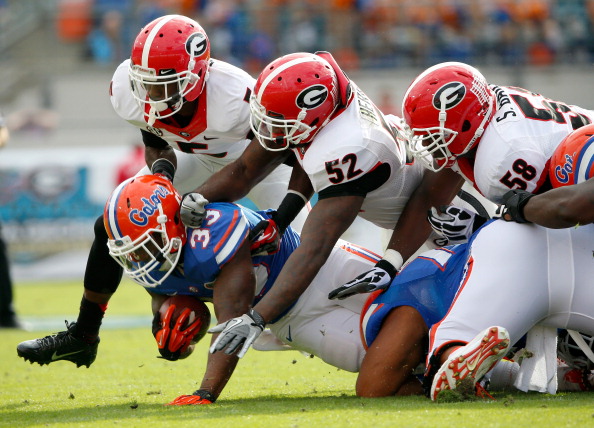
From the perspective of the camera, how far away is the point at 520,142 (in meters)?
3.88

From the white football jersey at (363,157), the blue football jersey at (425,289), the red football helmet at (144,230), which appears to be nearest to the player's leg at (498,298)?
the blue football jersey at (425,289)

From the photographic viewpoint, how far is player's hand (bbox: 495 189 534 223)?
3664mm

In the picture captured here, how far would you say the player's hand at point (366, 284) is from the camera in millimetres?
4016

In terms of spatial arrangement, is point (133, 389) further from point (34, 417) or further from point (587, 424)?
point (587, 424)

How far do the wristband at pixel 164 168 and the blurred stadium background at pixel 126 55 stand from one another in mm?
7172

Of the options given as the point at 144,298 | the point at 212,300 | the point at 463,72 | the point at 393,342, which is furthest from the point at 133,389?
the point at 144,298

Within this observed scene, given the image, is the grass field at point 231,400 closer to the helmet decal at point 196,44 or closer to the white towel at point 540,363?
the white towel at point 540,363

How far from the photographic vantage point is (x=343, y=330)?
4.21 metres

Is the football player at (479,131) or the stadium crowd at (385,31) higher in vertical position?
the stadium crowd at (385,31)

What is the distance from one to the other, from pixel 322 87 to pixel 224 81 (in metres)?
0.94

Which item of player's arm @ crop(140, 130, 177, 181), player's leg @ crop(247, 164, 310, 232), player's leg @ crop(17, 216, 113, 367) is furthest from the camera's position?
player's leg @ crop(247, 164, 310, 232)

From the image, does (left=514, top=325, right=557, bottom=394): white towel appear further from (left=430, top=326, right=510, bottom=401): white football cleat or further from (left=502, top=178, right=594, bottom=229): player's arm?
(left=502, top=178, right=594, bottom=229): player's arm

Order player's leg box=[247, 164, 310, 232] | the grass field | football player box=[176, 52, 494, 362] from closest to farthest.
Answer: the grass field
football player box=[176, 52, 494, 362]
player's leg box=[247, 164, 310, 232]

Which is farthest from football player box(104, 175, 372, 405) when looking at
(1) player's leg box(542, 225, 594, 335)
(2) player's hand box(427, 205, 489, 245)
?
(1) player's leg box(542, 225, 594, 335)
